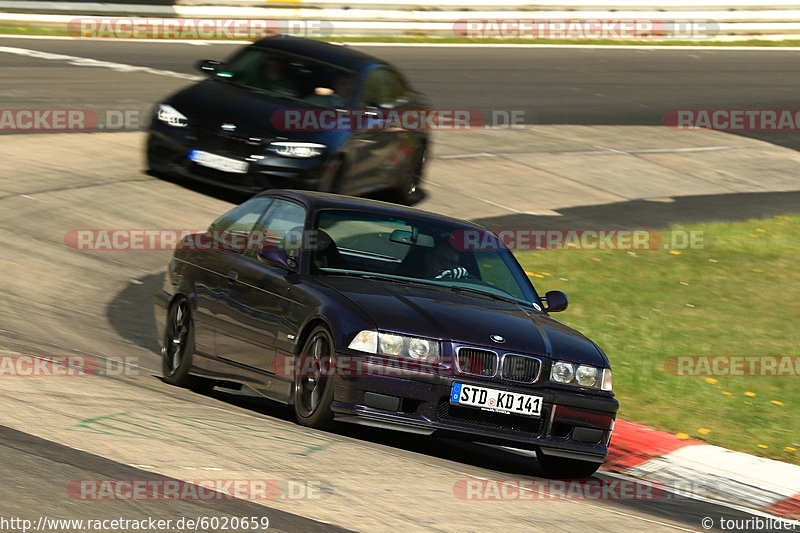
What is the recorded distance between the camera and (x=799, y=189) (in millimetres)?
22594

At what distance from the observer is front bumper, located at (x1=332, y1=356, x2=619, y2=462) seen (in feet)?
25.4

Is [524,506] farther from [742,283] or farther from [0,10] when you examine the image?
[0,10]

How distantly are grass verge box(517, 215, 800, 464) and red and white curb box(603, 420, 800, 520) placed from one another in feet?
0.85

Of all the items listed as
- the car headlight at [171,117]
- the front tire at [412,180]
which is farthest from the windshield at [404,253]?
the front tire at [412,180]

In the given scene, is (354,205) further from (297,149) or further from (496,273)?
(297,149)

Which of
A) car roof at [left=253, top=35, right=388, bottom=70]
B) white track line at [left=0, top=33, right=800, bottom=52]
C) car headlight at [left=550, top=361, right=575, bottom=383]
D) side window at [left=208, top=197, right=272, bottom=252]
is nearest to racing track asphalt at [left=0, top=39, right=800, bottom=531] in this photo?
car headlight at [left=550, top=361, right=575, bottom=383]

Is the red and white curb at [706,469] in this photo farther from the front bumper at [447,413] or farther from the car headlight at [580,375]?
the front bumper at [447,413]

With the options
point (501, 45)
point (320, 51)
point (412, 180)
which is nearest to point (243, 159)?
point (320, 51)

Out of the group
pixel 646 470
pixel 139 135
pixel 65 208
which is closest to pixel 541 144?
pixel 139 135

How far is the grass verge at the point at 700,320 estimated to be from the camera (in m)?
10.4

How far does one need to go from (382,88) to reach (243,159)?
2.43 metres

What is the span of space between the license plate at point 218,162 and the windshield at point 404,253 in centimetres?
658

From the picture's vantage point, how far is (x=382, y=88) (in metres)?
17.1

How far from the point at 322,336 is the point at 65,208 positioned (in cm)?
727
